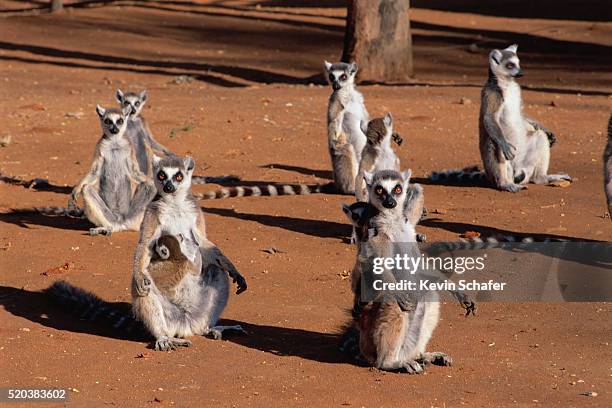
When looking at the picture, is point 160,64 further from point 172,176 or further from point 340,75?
point 172,176

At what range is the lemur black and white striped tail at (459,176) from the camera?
44.9 ft

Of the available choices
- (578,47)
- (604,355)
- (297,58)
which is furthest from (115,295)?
(578,47)

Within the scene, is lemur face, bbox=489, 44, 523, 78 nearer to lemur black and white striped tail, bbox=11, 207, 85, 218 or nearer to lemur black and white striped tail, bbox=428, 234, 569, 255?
lemur black and white striped tail, bbox=428, 234, 569, 255

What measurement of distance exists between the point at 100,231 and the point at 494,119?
489 centimetres

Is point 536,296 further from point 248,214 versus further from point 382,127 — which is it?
point 248,214

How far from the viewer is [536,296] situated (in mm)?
9258

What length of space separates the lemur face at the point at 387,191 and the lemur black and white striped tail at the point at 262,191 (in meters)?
5.42

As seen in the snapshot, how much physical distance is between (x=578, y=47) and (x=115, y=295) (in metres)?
19.4

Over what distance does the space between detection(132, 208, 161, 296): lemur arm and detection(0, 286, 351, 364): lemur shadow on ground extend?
0.42 m

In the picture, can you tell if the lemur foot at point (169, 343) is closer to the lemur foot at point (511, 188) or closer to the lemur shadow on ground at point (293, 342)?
the lemur shadow on ground at point (293, 342)

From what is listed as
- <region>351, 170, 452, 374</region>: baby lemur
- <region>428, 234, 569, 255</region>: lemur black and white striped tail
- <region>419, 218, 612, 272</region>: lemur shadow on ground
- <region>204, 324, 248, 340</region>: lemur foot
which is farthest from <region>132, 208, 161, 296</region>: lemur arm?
<region>419, 218, 612, 272</region>: lemur shadow on ground

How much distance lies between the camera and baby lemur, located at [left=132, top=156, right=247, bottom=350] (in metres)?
8.02

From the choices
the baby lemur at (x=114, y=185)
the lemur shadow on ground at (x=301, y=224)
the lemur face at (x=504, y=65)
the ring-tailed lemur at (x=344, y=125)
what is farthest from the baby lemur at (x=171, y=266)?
the lemur face at (x=504, y=65)

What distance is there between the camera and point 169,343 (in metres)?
7.97
